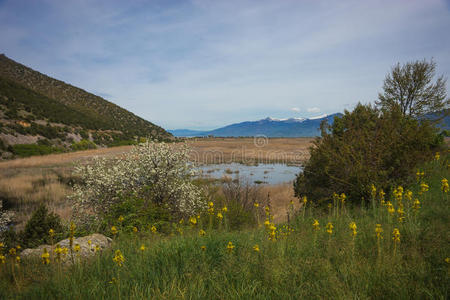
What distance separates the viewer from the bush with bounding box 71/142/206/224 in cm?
936

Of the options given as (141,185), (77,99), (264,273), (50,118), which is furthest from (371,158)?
(77,99)

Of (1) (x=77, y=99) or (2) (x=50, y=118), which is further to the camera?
(1) (x=77, y=99)

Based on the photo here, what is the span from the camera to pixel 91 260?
155 inches

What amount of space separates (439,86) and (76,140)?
5344 centimetres

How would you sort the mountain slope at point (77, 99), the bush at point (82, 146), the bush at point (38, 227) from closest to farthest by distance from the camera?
the bush at point (38, 227) < the bush at point (82, 146) < the mountain slope at point (77, 99)

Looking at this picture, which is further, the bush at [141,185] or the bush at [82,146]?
the bush at [82,146]

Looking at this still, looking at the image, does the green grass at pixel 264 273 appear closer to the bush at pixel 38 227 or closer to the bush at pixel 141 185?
the bush at pixel 38 227

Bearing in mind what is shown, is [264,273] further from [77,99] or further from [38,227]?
[77,99]

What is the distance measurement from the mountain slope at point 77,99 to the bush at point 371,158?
59.1 meters

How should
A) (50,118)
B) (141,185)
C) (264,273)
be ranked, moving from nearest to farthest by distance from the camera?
(264,273) → (141,185) → (50,118)

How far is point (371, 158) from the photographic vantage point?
8133 millimetres

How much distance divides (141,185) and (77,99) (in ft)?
253

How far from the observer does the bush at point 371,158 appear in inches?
309

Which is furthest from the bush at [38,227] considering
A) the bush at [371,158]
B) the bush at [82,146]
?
the bush at [82,146]
